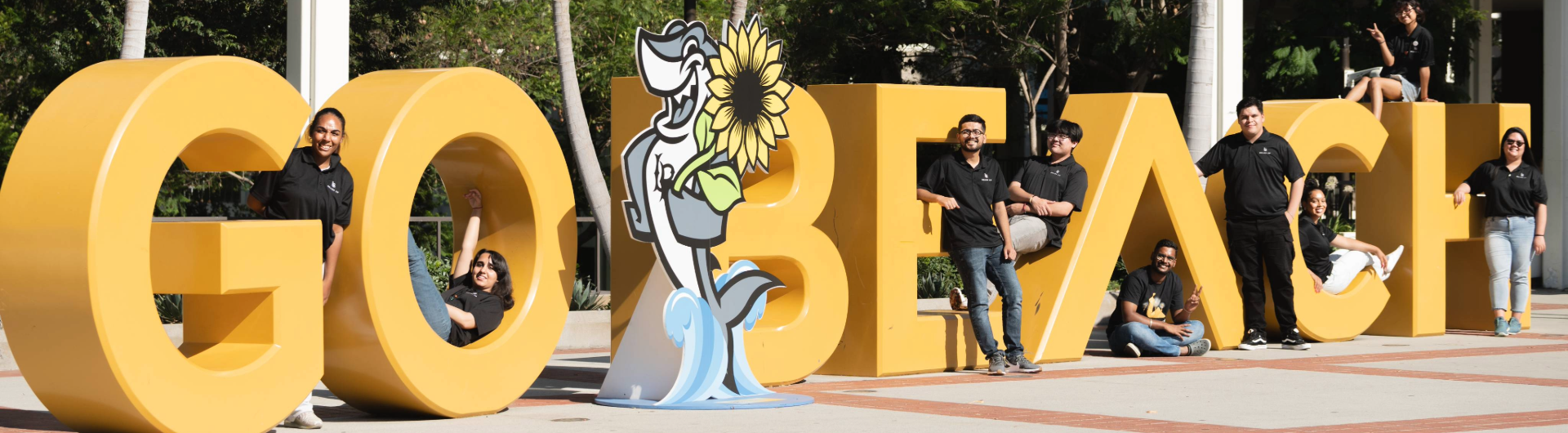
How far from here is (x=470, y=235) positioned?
29.6 feet

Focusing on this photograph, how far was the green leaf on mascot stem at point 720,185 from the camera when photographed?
8.84 meters

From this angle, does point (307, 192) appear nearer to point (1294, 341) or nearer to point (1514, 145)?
point (1294, 341)

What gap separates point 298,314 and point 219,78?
43.6 inches

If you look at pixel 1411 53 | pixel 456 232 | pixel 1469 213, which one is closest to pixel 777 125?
pixel 456 232

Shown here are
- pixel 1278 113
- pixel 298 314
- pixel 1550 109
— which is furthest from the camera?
pixel 1550 109

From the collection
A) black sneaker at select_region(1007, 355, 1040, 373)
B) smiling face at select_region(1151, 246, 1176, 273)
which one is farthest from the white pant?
black sneaker at select_region(1007, 355, 1040, 373)

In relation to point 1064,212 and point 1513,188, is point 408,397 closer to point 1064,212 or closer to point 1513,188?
point 1064,212

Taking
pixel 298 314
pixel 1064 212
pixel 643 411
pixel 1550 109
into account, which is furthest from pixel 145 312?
pixel 1550 109

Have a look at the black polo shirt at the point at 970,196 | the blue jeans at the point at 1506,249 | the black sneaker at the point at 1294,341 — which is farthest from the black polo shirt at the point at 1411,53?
the black polo shirt at the point at 970,196

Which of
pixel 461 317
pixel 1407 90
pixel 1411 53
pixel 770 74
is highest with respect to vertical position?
pixel 1411 53

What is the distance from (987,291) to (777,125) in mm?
1987

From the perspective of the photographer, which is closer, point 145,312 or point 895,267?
point 145,312

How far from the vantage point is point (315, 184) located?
7523 mm

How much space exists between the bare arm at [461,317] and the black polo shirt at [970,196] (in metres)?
3.11
